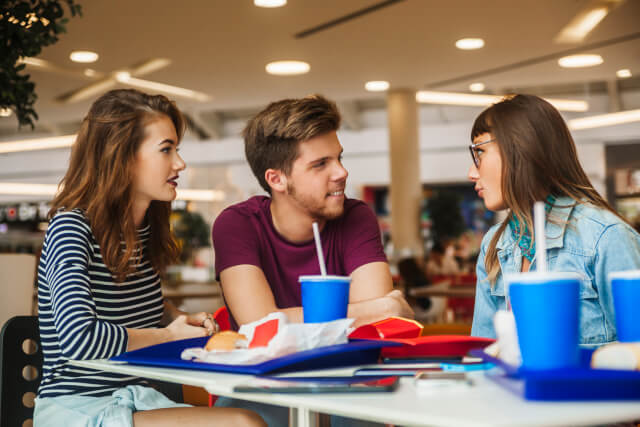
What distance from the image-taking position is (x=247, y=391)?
1.04m

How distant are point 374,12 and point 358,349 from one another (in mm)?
4528

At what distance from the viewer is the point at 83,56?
22.1 ft

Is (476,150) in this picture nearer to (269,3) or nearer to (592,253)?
(592,253)

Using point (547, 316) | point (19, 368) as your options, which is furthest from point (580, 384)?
point (19, 368)

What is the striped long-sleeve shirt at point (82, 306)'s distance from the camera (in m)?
1.46

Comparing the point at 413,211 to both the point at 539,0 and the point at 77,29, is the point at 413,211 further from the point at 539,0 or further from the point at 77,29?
the point at 77,29

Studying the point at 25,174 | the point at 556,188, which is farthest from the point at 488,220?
the point at 556,188

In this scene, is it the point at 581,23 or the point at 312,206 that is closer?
the point at 312,206

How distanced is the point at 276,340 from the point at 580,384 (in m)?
0.54

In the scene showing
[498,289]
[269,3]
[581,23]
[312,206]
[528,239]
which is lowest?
[498,289]

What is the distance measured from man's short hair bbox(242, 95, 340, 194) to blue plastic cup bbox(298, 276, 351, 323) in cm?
79

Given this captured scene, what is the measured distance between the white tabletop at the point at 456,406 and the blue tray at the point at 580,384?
0.03 ft

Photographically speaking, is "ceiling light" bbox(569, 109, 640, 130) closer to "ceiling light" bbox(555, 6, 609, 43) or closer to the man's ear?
"ceiling light" bbox(555, 6, 609, 43)

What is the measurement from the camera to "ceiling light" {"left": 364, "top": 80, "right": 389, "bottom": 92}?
8.30m
